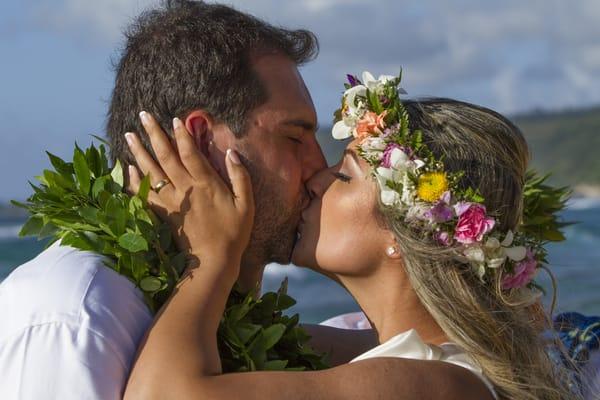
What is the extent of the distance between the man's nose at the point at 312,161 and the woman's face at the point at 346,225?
5.4 inches

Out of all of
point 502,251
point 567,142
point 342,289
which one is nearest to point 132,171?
point 502,251

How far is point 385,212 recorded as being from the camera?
392cm

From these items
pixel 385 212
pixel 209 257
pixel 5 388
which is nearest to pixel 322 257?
pixel 385 212

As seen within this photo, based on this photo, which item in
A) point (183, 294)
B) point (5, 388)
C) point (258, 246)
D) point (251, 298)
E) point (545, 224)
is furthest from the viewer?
point (545, 224)

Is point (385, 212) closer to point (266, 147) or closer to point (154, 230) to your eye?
point (266, 147)

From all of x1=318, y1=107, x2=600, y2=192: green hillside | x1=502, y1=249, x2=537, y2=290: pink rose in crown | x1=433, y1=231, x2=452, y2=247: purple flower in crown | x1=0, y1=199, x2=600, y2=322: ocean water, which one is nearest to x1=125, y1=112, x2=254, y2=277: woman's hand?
x1=433, y1=231, x2=452, y2=247: purple flower in crown

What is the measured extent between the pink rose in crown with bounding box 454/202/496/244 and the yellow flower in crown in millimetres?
88

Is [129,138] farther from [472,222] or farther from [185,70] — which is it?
[472,222]

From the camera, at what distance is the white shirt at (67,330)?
306 cm

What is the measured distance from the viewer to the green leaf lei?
3.47 m

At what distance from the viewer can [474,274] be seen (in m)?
3.94

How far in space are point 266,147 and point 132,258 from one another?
3.01ft

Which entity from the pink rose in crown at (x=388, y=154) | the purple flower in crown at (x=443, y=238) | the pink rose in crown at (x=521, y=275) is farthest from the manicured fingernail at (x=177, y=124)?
the pink rose in crown at (x=521, y=275)

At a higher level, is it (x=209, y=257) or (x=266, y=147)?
(x=266, y=147)
